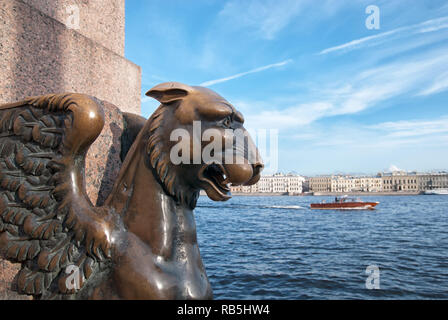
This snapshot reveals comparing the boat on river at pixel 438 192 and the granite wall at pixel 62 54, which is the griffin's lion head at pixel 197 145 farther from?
the boat on river at pixel 438 192

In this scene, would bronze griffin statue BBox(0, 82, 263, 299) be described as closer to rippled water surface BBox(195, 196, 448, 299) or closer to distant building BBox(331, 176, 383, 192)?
rippled water surface BBox(195, 196, 448, 299)

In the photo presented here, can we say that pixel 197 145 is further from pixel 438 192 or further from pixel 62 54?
pixel 438 192

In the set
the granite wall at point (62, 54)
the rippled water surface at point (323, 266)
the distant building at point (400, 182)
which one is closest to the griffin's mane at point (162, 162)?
the granite wall at point (62, 54)

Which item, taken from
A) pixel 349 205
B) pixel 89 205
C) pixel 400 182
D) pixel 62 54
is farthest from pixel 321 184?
pixel 89 205

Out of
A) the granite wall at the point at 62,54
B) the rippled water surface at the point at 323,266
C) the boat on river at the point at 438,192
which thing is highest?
the granite wall at the point at 62,54

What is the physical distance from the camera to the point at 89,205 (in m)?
2.01

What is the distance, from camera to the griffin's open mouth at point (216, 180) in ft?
6.52

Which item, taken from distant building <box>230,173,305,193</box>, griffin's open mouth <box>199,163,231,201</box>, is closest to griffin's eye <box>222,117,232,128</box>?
griffin's open mouth <box>199,163,231,201</box>

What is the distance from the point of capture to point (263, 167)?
A: 211 centimetres

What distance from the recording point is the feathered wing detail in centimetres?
189

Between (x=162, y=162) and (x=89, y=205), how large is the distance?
0.50 m

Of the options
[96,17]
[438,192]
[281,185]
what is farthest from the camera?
[281,185]

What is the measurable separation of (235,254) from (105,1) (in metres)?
12.2
